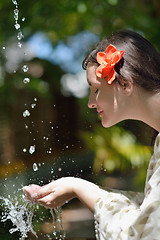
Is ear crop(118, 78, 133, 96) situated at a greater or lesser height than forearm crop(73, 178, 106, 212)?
greater

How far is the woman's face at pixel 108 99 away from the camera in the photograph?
96cm

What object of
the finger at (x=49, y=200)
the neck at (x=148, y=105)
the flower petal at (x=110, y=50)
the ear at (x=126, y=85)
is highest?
the flower petal at (x=110, y=50)

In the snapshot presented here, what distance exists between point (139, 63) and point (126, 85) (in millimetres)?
62

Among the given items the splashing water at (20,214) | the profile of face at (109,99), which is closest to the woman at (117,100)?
the profile of face at (109,99)

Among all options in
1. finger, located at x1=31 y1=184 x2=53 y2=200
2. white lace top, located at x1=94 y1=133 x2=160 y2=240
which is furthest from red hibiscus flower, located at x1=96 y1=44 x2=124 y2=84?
finger, located at x1=31 y1=184 x2=53 y2=200

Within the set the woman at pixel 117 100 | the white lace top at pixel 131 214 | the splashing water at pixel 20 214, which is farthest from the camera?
the splashing water at pixel 20 214

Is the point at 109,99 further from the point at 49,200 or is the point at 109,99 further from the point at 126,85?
the point at 49,200

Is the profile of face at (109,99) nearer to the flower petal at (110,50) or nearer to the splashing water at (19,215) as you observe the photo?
the flower petal at (110,50)

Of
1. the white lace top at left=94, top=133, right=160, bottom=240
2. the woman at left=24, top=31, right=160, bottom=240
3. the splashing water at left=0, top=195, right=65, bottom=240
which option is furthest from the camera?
the splashing water at left=0, top=195, right=65, bottom=240

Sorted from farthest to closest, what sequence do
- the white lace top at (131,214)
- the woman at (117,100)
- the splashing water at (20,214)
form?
1. the splashing water at (20,214)
2. the woman at (117,100)
3. the white lace top at (131,214)

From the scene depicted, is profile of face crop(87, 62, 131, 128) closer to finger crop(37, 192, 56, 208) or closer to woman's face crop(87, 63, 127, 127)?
woman's face crop(87, 63, 127, 127)

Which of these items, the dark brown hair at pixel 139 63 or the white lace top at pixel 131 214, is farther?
the dark brown hair at pixel 139 63

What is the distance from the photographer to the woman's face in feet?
3.15

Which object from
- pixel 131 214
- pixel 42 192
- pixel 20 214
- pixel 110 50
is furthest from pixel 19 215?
pixel 110 50
